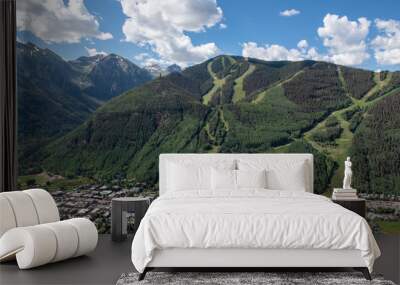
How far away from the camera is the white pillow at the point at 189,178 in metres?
6.49

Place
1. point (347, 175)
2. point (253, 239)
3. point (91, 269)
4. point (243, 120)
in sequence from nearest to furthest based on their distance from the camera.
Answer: point (253, 239)
point (91, 269)
point (347, 175)
point (243, 120)

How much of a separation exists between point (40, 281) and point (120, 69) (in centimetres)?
369

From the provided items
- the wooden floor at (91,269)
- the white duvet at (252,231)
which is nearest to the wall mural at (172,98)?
the wooden floor at (91,269)

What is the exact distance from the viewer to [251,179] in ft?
20.8

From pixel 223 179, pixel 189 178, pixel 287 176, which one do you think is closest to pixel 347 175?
pixel 287 176

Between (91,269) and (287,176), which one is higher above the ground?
(287,176)

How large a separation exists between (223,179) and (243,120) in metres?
1.42

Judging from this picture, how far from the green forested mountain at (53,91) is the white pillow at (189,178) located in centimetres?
166

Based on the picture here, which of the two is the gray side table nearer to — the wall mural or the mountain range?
the wall mural

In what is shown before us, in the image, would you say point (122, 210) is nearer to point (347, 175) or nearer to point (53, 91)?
point (53, 91)

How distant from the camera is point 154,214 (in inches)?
180

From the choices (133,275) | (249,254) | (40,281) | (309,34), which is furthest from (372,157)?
(40,281)

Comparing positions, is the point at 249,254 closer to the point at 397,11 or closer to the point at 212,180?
the point at 212,180

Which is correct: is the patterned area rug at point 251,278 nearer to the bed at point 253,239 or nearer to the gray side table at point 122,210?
the bed at point 253,239
